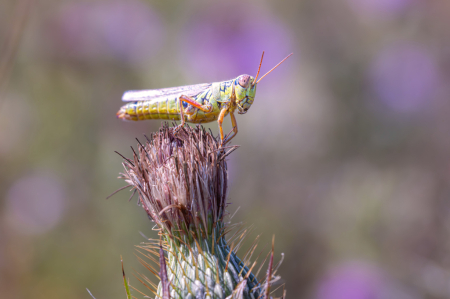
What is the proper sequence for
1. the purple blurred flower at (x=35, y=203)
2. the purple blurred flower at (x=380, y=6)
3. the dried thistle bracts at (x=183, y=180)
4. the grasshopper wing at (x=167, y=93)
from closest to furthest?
the dried thistle bracts at (x=183, y=180), the grasshopper wing at (x=167, y=93), the purple blurred flower at (x=35, y=203), the purple blurred flower at (x=380, y=6)

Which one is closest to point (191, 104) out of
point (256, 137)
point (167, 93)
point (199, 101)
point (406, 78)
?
point (199, 101)

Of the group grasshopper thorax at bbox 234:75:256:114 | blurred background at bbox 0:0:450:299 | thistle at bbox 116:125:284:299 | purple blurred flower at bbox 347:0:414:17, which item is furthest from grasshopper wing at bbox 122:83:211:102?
purple blurred flower at bbox 347:0:414:17

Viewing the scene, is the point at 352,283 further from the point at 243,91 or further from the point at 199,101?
the point at 199,101

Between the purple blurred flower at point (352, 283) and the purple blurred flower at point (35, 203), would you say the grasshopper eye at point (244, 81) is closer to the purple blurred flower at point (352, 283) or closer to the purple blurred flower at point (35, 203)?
the purple blurred flower at point (352, 283)

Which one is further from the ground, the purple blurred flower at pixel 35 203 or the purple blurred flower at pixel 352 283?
the purple blurred flower at pixel 35 203

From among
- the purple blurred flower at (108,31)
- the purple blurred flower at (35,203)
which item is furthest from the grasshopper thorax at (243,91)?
the purple blurred flower at (35,203)

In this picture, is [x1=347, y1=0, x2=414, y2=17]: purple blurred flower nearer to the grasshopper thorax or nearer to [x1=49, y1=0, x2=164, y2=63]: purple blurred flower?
[x1=49, y1=0, x2=164, y2=63]: purple blurred flower
